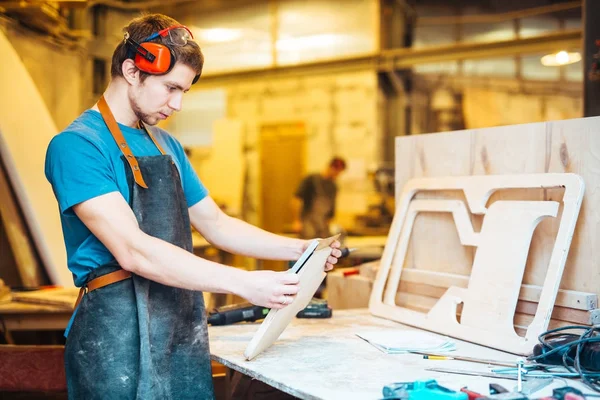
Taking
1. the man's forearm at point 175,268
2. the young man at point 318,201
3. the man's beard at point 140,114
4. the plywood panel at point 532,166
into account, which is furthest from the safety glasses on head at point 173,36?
the young man at point 318,201

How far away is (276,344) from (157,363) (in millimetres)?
382

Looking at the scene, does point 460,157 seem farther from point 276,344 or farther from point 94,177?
point 94,177

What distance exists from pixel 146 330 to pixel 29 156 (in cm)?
314

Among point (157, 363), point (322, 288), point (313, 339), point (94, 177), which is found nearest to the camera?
point (94, 177)

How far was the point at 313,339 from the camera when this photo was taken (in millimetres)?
2025

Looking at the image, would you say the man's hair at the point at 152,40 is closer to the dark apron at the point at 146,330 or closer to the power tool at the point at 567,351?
the dark apron at the point at 146,330

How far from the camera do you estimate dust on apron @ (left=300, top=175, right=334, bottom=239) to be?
8.13 metres

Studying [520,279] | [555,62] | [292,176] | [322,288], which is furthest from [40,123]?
[555,62]

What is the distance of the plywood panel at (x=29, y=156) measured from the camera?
4.22 metres

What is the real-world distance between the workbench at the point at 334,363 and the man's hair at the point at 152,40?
88 cm

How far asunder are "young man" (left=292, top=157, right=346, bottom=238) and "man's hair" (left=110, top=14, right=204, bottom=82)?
20.7ft

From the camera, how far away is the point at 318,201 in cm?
816

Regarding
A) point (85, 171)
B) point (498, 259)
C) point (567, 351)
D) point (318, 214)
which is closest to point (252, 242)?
point (85, 171)

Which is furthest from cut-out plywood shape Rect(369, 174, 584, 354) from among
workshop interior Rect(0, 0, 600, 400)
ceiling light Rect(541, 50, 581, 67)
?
ceiling light Rect(541, 50, 581, 67)
